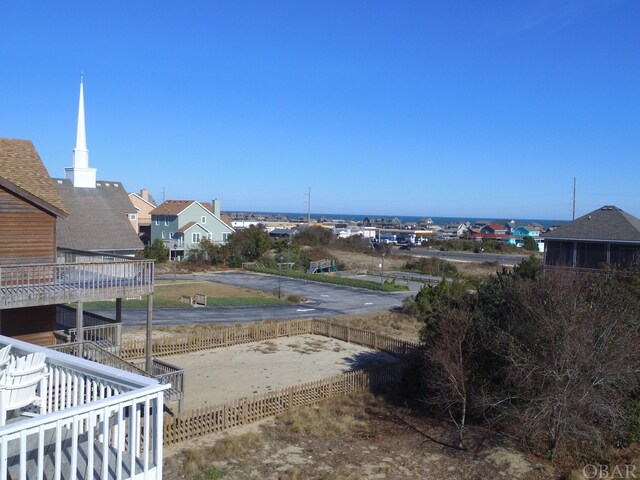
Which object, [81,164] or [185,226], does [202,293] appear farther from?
[185,226]

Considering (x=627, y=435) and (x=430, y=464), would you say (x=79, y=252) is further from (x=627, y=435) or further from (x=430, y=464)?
(x=627, y=435)

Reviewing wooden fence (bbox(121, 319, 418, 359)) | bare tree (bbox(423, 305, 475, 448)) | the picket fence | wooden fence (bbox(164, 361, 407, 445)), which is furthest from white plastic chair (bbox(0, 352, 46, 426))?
wooden fence (bbox(121, 319, 418, 359))

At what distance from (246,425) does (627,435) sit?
10.6 meters

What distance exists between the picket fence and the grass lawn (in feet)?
34.9

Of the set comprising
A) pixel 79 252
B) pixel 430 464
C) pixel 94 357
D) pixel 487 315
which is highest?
pixel 79 252

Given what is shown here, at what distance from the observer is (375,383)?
22.4 metres

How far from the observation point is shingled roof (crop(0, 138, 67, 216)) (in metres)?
18.5

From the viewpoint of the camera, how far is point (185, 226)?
7050 centimetres

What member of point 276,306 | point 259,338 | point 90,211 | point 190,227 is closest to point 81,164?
point 90,211

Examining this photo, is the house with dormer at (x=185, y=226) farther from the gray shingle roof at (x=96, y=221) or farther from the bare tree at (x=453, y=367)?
the bare tree at (x=453, y=367)

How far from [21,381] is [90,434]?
205 cm

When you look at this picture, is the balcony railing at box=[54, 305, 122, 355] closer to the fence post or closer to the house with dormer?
the fence post

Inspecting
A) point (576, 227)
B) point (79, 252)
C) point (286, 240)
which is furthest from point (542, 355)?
point (286, 240)

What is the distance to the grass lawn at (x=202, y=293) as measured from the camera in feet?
125
